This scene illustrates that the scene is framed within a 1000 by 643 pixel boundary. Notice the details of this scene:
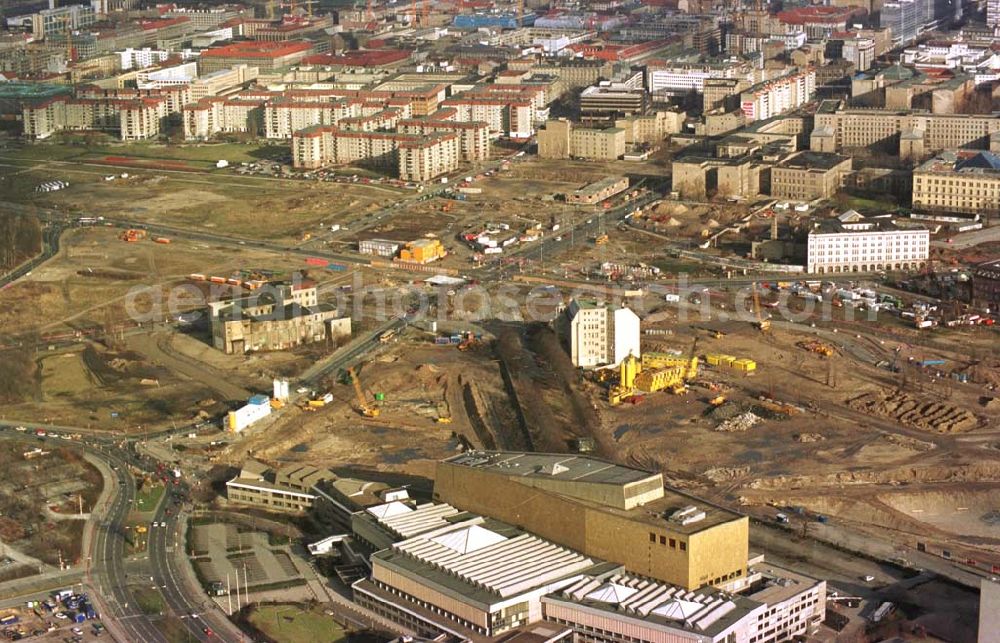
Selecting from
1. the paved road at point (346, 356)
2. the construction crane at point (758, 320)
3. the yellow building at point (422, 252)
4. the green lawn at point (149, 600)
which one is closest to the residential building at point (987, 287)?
the construction crane at point (758, 320)

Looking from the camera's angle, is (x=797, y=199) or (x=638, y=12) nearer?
(x=797, y=199)

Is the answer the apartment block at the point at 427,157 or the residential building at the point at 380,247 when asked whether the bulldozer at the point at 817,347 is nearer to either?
the residential building at the point at 380,247

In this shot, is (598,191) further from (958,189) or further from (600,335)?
(600,335)

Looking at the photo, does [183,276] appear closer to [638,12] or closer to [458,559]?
[458,559]

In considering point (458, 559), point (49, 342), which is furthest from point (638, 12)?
point (458, 559)

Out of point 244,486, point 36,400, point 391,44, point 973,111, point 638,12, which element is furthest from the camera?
point 638,12

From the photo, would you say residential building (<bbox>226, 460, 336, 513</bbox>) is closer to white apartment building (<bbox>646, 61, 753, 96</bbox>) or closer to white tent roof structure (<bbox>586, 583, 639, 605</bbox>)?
white tent roof structure (<bbox>586, 583, 639, 605</bbox>)
